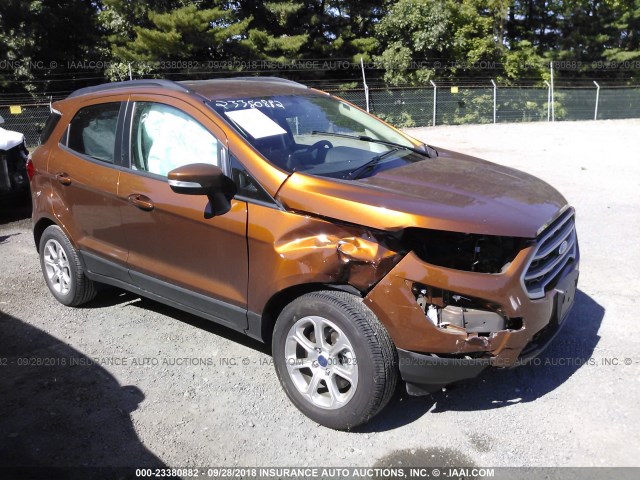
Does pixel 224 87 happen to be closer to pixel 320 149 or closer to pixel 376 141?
pixel 320 149

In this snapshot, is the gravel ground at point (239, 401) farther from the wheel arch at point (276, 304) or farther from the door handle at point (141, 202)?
the door handle at point (141, 202)

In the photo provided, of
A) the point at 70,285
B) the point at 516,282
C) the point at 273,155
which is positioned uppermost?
the point at 273,155

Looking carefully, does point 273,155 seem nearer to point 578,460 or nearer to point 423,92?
point 578,460

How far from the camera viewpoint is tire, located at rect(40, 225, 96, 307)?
4680 millimetres

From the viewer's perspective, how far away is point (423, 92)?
2186cm

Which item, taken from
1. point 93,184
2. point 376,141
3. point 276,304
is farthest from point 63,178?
point 376,141

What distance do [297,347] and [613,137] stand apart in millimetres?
16320

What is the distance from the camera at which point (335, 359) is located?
3139 millimetres

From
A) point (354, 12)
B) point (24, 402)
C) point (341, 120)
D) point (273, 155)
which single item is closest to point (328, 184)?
point (273, 155)

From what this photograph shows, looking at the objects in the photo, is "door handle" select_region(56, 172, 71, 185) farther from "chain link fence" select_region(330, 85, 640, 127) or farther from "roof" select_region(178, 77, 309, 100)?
"chain link fence" select_region(330, 85, 640, 127)

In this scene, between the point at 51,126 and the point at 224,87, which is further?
the point at 51,126

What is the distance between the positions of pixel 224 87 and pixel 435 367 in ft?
7.88

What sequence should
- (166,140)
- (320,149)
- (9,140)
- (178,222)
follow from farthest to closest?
(9,140) < (166,140) < (320,149) < (178,222)

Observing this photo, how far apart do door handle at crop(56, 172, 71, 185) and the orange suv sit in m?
0.04
